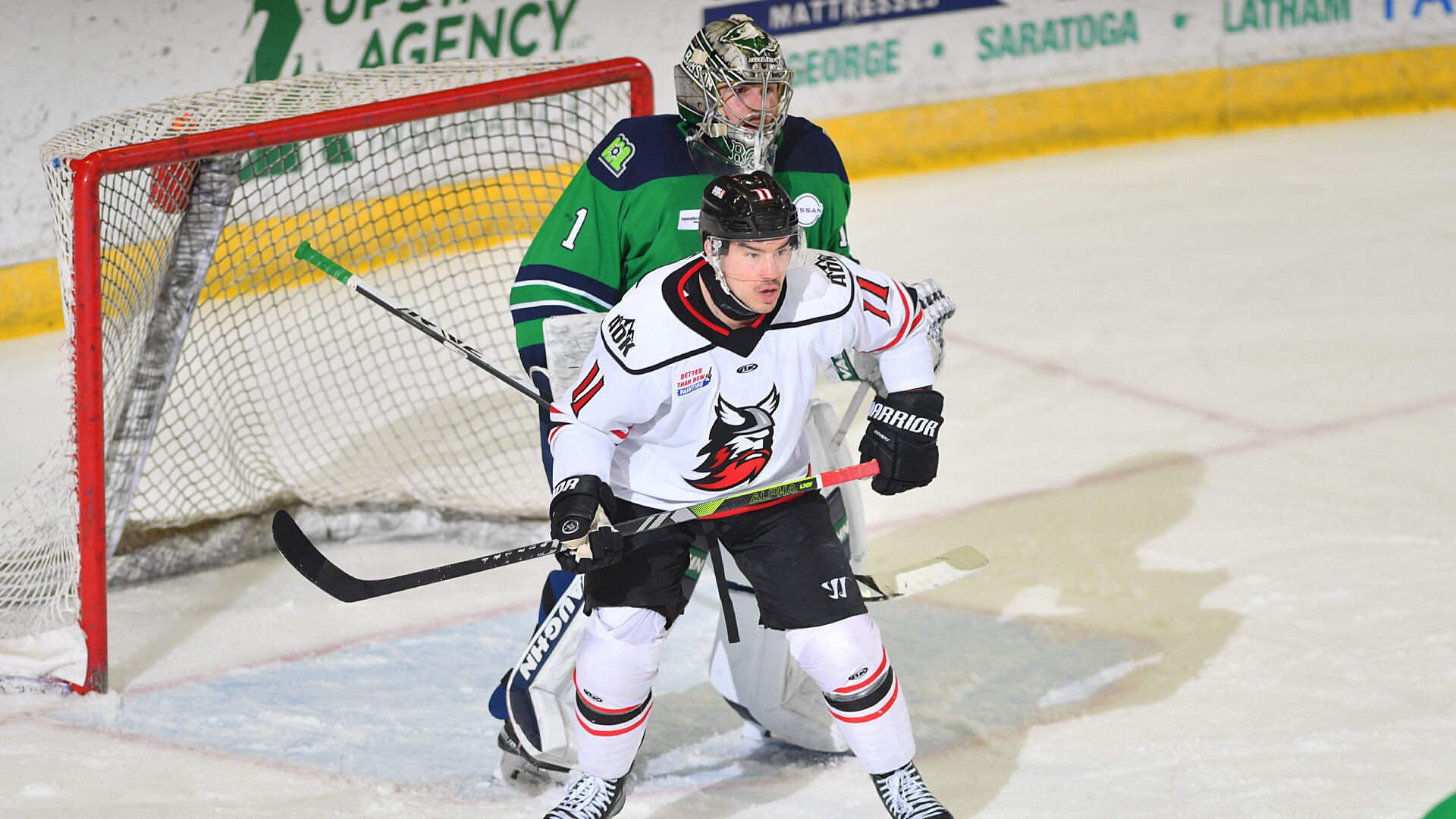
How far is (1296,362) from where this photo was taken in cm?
472

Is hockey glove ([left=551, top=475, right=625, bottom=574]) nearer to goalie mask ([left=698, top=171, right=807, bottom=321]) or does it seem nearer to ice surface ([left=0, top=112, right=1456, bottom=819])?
goalie mask ([left=698, top=171, right=807, bottom=321])

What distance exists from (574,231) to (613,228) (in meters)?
0.06

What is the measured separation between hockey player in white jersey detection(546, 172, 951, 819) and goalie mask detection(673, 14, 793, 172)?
22 centimetres

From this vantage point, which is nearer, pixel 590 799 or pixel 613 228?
pixel 590 799

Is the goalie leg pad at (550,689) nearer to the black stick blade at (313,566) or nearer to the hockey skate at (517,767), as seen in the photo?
the hockey skate at (517,767)

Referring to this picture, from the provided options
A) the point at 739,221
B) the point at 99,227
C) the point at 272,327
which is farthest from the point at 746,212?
the point at 272,327

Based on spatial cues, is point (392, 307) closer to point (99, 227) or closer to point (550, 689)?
point (99, 227)

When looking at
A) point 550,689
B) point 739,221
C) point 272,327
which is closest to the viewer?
point 739,221

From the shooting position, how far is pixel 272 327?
409cm

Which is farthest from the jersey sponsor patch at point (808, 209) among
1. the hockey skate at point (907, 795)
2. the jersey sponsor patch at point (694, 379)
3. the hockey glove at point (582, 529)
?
Result: the hockey skate at point (907, 795)

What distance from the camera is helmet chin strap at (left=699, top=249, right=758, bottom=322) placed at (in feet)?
7.07

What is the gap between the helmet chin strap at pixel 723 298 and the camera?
215cm

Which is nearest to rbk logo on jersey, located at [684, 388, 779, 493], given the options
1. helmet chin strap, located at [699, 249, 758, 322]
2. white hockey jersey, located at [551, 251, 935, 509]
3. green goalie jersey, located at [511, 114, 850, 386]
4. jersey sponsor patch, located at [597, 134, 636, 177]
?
white hockey jersey, located at [551, 251, 935, 509]

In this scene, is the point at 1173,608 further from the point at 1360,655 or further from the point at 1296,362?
the point at 1296,362
